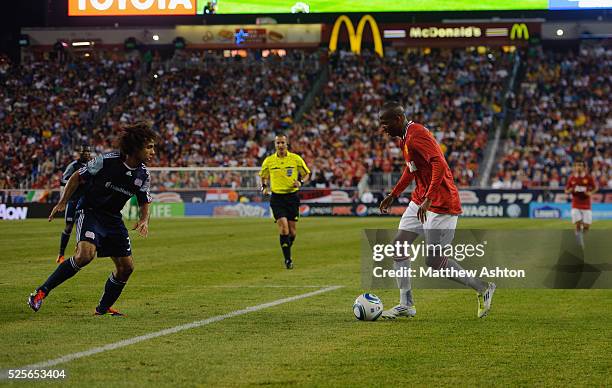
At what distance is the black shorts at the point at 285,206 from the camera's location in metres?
18.2

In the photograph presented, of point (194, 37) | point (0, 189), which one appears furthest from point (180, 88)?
point (0, 189)

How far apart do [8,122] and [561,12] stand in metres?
29.9

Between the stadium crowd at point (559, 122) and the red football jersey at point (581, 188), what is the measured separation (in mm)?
21308

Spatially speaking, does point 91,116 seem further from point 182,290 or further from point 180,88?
point 182,290

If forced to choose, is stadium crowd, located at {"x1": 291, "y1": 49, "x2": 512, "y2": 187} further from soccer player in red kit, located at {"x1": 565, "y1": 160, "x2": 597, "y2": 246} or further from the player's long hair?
the player's long hair

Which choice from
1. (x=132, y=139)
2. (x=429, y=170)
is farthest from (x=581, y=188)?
(x=132, y=139)

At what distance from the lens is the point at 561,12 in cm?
5197

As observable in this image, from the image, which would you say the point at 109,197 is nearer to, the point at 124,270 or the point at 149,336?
the point at 124,270

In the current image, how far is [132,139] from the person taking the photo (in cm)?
982

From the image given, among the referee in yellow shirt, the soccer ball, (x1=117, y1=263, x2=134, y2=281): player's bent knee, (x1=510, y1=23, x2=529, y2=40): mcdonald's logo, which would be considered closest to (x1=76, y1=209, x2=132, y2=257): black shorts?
(x1=117, y1=263, x2=134, y2=281): player's bent knee

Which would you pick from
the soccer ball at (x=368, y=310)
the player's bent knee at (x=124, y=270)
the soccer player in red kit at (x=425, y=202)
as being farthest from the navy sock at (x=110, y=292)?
the soccer player in red kit at (x=425, y=202)

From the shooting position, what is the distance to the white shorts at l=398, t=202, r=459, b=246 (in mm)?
10250

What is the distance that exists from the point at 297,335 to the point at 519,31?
1787 inches

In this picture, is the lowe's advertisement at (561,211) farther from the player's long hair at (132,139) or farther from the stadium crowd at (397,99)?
the player's long hair at (132,139)
